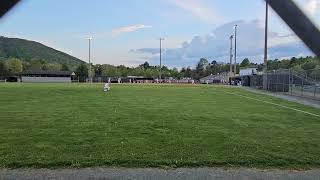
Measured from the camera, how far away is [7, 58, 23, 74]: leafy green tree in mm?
162975

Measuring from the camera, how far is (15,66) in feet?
547

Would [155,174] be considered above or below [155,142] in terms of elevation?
below

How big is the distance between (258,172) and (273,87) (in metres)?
50.9

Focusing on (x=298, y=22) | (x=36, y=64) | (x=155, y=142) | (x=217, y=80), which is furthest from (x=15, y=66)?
(x=298, y=22)

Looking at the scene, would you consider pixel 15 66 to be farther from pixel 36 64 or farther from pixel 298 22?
pixel 298 22

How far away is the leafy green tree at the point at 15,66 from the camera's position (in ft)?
535

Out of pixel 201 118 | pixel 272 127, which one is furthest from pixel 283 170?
pixel 201 118

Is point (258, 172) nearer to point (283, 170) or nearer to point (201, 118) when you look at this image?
point (283, 170)

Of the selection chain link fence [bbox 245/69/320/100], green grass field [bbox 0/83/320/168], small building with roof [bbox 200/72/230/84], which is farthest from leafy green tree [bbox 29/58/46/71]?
green grass field [bbox 0/83/320/168]

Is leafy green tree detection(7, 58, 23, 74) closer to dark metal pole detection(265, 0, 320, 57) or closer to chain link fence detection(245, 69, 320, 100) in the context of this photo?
chain link fence detection(245, 69, 320, 100)

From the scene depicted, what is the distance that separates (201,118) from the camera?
21.6m

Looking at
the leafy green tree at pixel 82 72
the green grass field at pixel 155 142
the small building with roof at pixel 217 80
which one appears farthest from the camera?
the leafy green tree at pixel 82 72

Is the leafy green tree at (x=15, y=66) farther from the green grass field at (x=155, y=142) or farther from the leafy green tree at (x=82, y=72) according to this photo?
the green grass field at (x=155, y=142)

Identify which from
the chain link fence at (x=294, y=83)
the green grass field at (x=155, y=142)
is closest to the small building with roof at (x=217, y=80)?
the chain link fence at (x=294, y=83)
